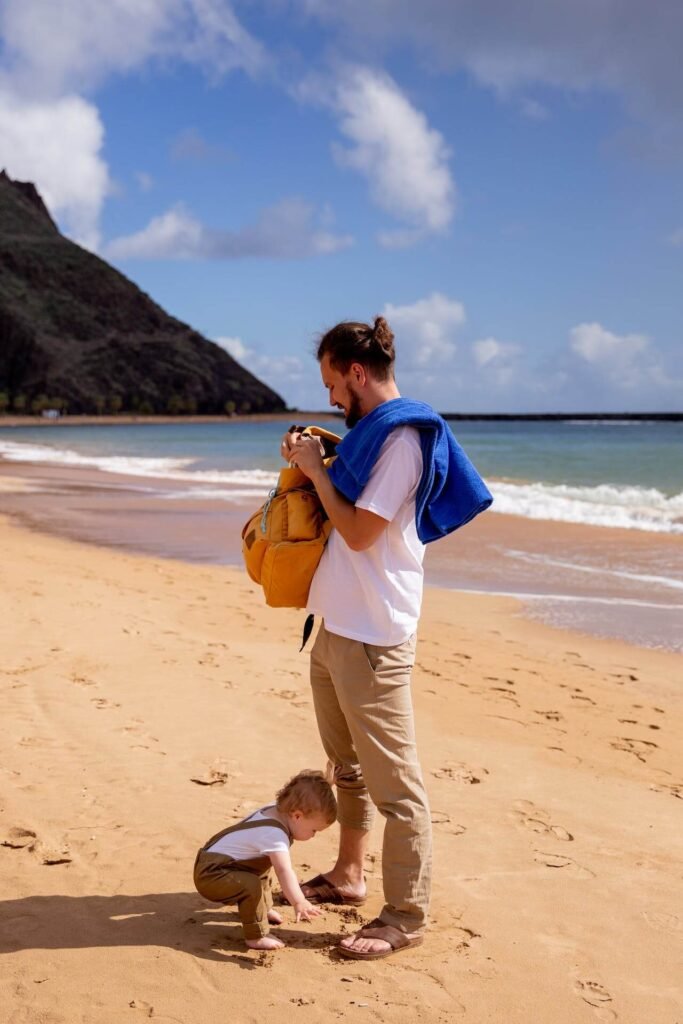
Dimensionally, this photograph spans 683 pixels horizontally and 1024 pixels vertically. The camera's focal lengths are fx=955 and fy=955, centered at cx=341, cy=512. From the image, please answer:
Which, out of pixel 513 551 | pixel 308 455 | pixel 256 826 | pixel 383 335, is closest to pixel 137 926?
pixel 256 826

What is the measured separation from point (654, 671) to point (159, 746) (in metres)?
3.86

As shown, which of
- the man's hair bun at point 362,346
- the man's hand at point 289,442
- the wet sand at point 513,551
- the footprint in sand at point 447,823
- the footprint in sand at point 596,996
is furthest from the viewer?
the wet sand at point 513,551

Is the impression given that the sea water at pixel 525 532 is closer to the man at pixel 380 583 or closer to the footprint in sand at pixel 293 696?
the footprint in sand at pixel 293 696

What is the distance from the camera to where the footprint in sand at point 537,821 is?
4.06 m

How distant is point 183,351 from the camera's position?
14538 cm

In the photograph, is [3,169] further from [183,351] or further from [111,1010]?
[111,1010]

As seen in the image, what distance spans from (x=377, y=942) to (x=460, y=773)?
5.95 ft

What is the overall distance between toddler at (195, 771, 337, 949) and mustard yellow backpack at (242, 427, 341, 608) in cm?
69

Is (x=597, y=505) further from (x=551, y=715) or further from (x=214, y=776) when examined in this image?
(x=214, y=776)

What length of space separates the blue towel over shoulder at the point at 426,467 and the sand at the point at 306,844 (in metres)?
1.39

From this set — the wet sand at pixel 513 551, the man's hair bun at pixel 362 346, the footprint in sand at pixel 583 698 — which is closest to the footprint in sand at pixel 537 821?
the footprint in sand at pixel 583 698

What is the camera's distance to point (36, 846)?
3.69 m

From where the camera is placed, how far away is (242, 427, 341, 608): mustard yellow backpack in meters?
2.98

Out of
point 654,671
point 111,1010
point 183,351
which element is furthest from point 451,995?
point 183,351
